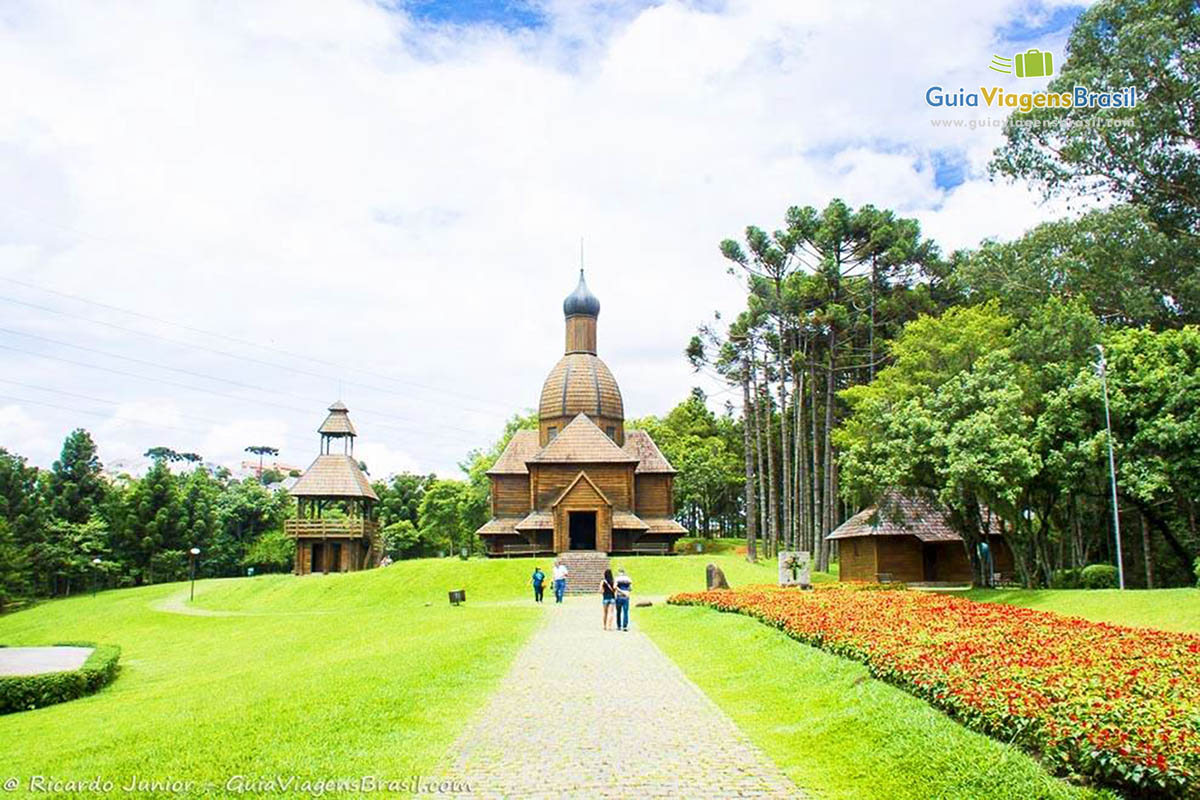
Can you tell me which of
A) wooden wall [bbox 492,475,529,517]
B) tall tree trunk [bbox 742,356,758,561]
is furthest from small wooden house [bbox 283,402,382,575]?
tall tree trunk [bbox 742,356,758,561]

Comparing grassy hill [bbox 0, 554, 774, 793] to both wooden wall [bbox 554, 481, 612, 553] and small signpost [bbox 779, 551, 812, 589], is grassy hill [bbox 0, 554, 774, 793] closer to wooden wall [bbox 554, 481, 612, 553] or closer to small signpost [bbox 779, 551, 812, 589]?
wooden wall [bbox 554, 481, 612, 553]

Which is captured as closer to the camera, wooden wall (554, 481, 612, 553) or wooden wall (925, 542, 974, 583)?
wooden wall (925, 542, 974, 583)

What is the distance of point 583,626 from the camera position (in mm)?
21234

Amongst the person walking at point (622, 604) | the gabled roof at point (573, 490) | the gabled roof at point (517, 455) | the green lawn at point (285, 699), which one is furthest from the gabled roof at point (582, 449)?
the person walking at point (622, 604)

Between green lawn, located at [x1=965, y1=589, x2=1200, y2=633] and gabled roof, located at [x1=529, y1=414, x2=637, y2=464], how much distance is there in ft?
69.4

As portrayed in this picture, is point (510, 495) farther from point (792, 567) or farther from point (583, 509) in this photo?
point (792, 567)

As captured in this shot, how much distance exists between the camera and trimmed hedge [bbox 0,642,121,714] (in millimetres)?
16875

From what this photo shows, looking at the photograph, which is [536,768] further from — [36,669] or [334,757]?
[36,669]

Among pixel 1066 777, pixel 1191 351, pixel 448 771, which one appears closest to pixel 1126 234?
pixel 1191 351

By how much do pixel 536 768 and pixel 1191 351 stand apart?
2519 centimetres

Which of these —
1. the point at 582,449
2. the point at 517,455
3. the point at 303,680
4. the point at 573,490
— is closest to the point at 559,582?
the point at 573,490

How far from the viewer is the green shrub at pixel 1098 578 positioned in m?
30.6

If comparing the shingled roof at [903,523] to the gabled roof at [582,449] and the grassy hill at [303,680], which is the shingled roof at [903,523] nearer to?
the grassy hill at [303,680]

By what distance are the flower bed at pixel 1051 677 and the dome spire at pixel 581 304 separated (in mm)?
32588
